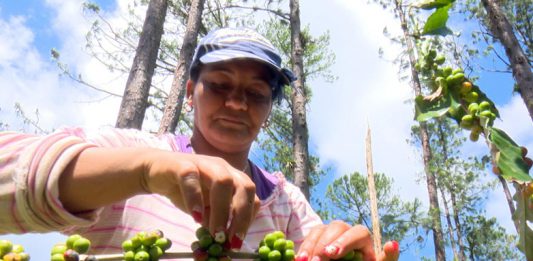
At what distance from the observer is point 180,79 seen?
6.41 metres

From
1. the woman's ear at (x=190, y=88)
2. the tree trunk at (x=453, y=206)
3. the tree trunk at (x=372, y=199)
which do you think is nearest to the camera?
the tree trunk at (x=372, y=199)

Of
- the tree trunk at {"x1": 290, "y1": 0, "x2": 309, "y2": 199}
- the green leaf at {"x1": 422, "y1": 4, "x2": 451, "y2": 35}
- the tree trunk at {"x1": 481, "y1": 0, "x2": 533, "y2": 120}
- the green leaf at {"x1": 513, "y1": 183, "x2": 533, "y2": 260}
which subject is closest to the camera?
the green leaf at {"x1": 513, "y1": 183, "x2": 533, "y2": 260}

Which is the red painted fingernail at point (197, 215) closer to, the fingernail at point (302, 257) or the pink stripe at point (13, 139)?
the fingernail at point (302, 257)

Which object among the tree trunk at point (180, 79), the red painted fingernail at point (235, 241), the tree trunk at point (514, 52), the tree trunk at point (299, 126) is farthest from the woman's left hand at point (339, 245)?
the tree trunk at point (299, 126)

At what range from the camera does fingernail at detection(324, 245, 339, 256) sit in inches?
35.2

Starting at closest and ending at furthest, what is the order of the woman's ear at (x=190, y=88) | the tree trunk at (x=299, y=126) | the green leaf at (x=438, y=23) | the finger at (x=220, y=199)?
1. the finger at (x=220, y=199)
2. the green leaf at (x=438, y=23)
3. the woman's ear at (x=190, y=88)
4. the tree trunk at (x=299, y=126)

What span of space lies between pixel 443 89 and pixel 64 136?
102cm

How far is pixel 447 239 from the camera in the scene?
48.4 ft

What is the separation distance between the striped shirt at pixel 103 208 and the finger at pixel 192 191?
22 cm

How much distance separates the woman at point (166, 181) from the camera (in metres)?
0.75

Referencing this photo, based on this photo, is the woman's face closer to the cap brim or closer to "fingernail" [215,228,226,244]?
the cap brim

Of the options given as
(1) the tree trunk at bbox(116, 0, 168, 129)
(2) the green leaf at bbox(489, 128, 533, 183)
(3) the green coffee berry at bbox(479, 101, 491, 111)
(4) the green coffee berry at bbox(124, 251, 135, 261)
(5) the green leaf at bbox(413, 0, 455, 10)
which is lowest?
(4) the green coffee berry at bbox(124, 251, 135, 261)

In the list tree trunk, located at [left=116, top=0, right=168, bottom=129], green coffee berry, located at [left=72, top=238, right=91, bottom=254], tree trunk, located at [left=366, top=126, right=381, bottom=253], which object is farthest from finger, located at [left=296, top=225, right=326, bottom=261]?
tree trunk, located at [left=116, top=0, right=168, bottom=129]

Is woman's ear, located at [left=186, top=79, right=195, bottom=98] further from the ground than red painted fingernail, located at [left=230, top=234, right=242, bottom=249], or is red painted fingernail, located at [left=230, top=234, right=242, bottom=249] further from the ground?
woman's ear, located at [left=186, top=79, right=195, bottom=98]
